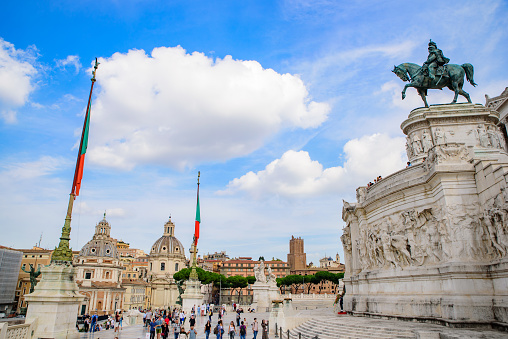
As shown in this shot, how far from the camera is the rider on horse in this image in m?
22.1

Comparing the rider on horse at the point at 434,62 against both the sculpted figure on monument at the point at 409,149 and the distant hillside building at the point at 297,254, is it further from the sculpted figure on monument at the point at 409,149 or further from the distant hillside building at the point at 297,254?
the distant hillside building at the point at 297,254

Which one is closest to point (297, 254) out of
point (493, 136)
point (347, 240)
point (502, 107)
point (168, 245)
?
point (168, 245)

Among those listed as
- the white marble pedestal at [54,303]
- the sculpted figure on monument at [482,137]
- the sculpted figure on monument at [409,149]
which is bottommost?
the white marble pedestal at [54,303]

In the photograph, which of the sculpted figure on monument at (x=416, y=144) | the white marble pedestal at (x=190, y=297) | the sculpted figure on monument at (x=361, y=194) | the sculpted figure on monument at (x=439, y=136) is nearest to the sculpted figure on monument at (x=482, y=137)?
the sculpted figure on monument at (x=439, y=136)

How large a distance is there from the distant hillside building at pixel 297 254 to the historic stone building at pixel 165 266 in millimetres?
51303

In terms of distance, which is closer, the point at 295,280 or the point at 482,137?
the point at 482,137

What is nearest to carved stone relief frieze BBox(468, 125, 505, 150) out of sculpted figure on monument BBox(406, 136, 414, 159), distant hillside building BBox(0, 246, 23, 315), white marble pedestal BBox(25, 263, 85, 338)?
sculpted figure on monument BBox(406, 136, 414, 159)

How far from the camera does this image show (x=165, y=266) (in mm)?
109938

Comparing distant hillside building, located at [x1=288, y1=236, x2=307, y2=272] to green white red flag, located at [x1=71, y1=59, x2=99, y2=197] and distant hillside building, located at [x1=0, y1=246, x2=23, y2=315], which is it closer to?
distant hillside building, located at [x1=0, y1=246, x2=23, y2=315]

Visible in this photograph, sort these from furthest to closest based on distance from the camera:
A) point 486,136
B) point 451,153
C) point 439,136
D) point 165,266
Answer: point 165,266, point 439,136, point 486,136, point 451,153

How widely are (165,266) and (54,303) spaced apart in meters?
102

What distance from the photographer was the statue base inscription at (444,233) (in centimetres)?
1260

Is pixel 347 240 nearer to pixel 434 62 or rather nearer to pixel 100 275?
pixel 434 62

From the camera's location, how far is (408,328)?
12375 millimetres
